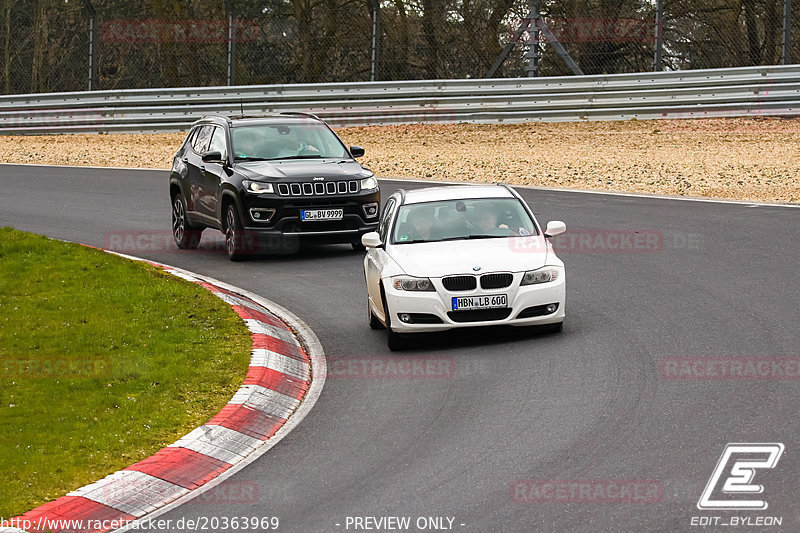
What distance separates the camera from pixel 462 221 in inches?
478

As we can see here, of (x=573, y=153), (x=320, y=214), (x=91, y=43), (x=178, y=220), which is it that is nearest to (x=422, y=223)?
(x=320, y=214)

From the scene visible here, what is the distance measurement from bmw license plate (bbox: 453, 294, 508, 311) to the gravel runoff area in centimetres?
995

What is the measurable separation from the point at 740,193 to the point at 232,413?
13.5 m

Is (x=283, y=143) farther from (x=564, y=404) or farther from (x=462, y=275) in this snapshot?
(x=564, y=404)

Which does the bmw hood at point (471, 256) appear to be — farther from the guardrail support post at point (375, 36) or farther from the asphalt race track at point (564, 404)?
the guardrail support post at point (375, 36)

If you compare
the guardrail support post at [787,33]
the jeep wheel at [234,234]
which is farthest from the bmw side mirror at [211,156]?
the guardrail support post at [787,33]

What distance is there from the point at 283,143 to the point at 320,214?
5.56 ft

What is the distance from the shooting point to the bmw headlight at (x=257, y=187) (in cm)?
1612

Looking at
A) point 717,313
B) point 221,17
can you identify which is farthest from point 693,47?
point 717,313

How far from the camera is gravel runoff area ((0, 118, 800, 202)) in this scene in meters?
22.0

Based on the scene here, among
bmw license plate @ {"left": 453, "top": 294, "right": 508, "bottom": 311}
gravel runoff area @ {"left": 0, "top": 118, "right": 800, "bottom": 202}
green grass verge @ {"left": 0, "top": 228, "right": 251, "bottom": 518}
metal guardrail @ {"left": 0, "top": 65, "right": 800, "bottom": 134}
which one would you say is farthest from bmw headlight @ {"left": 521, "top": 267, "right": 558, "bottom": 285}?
metal guardrail @ {"left": 0, "top": 65, "right": 800, "bottom": 134}

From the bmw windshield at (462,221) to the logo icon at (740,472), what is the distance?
481 centimetres

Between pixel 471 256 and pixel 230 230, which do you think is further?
pixel 230 230

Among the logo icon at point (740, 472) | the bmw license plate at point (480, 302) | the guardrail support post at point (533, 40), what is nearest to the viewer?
the logo icon at point (740, 472)
